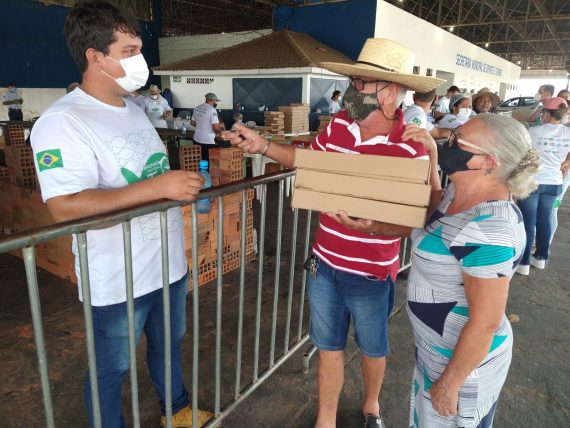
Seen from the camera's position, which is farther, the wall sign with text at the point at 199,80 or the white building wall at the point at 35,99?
the white building wall at the point at 35,99

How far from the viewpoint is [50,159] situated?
4.50 feet

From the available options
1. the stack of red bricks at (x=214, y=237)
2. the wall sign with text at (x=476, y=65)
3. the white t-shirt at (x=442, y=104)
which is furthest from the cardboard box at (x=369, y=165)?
the wall sign with text at (x=476, y=65)

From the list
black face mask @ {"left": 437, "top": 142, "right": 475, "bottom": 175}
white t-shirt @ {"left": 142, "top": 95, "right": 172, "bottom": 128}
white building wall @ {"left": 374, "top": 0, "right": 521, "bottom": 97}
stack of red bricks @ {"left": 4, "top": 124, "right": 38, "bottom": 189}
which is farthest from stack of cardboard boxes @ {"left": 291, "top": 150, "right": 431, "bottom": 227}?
white building wall @ {"left": 374, "top": 0, "right": 521, "bottom": 97}

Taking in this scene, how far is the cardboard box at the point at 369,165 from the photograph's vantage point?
4.93 ft

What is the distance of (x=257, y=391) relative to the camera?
2.58 m

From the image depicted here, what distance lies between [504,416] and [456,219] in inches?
68.1

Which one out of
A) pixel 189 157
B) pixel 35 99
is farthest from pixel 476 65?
pixel 189 157

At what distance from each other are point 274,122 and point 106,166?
757cm

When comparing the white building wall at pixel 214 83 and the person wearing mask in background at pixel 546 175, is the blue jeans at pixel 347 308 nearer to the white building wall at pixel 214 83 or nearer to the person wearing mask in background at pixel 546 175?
the person wearing mask in background at pixel 546 175

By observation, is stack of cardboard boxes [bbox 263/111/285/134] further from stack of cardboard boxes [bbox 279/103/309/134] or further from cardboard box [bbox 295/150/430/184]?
cardboard box [bbox 295/150/430/184]

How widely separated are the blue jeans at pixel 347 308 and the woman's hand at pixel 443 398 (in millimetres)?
487

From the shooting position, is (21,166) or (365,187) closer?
(365,187)

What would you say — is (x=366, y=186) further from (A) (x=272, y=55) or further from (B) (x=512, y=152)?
(A) (x=272, y=55)

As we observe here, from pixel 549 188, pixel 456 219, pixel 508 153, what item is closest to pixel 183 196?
pixel 456 219
